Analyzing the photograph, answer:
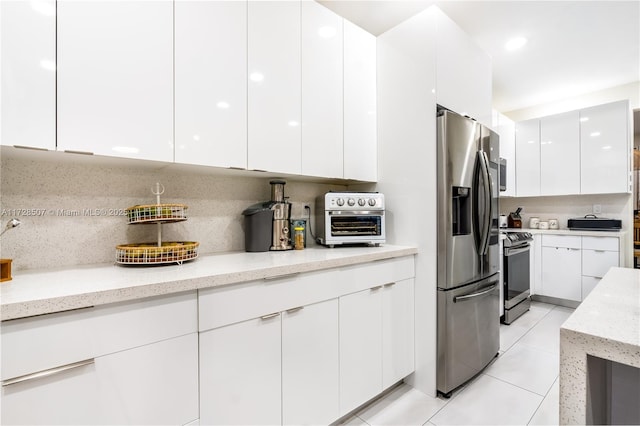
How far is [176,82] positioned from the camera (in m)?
1.31

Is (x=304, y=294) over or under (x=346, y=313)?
over

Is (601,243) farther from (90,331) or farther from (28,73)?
(28,73)

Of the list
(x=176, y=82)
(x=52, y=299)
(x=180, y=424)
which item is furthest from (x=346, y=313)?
(x=176, y=82)

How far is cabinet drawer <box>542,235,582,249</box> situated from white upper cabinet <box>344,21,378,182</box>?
117 inches

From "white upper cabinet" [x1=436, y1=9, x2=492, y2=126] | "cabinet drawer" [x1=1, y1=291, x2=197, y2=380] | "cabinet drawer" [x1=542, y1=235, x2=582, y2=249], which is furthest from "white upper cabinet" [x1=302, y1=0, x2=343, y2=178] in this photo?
"cabinet drawer" [x1=542, y1=235, x2=582, y2=249]

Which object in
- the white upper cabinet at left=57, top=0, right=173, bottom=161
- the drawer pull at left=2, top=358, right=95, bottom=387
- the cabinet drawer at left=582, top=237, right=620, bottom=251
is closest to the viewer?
the drawer pull at left=2, top=358, right=95, bottom=387

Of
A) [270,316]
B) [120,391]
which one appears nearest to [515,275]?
[270,316]

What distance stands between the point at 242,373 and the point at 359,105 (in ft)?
5.91

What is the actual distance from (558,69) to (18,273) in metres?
4.74

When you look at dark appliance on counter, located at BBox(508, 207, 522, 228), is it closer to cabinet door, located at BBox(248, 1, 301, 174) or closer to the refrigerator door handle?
the refrigerator door handle

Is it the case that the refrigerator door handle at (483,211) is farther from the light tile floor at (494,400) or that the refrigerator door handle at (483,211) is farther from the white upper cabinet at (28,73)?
the white upper cabinet at (28,73)

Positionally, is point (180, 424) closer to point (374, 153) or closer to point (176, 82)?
point (176, 82)

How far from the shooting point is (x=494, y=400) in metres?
1.81

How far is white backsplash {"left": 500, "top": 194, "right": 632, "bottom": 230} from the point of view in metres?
3.57
